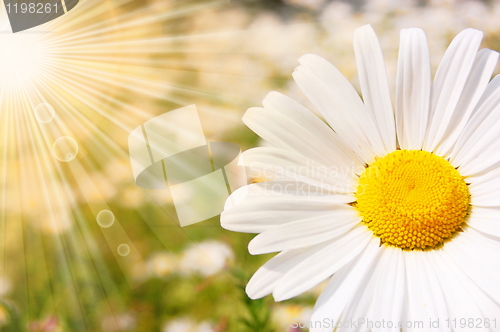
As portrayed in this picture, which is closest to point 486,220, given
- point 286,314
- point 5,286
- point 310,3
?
point 286,314

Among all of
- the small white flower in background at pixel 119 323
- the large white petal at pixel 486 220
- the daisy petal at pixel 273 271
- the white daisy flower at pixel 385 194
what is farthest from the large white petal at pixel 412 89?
the small white flower in background at pixel 119 323

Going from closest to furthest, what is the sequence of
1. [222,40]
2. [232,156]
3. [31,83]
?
[31,83] < [232,156] < [222,40]

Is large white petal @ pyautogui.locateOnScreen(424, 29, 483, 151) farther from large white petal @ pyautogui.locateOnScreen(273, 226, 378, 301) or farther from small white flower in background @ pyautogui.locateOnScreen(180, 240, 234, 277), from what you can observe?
small white flower in background @ pyautogui.locateOnScreen(180, 240, 234, 277)

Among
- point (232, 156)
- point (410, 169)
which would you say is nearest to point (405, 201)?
point (410, 169)

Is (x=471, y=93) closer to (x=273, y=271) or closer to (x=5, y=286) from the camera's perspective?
(x=273, y=271)

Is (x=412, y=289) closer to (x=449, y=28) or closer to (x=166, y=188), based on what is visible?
(x=166, y=188)

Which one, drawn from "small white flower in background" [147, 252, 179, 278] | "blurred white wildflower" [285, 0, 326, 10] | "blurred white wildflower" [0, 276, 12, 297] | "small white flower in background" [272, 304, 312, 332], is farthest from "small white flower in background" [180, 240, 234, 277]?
"blurred white wildflower" [285, 0, 326, 10]
